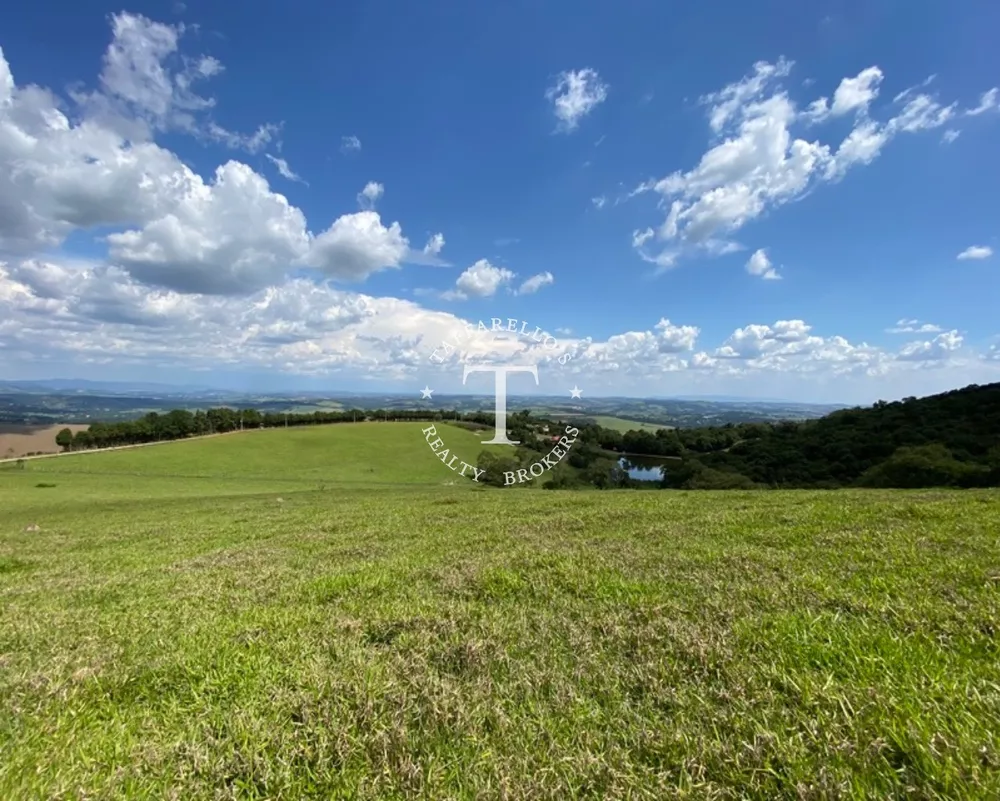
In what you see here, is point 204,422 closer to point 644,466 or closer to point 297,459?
point 297,459

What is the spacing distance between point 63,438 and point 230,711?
380ft

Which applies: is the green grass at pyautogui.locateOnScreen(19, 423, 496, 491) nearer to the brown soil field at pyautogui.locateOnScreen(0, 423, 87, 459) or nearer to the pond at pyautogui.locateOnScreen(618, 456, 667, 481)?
the brown soil field at pyautogui.locateOnScreen(0, 423, 87, 459)

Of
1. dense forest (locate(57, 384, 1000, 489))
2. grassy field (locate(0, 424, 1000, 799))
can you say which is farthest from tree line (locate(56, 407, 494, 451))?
grassy field (locate(0, 424, 1000, 799))

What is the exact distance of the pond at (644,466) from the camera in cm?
7794

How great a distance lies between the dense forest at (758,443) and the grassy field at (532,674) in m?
41.6

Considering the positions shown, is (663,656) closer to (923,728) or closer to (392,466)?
(923,728)

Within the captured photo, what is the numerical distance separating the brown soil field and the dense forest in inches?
112

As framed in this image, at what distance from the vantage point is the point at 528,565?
7.32 m

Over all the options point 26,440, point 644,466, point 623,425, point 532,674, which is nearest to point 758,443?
point 623,425

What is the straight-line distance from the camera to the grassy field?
8.65 ft

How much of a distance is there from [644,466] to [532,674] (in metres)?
82.0

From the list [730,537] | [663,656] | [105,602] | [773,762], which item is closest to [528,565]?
[663,656]

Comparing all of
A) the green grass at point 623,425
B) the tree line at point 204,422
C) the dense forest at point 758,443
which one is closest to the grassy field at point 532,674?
the dense forest at point 758,443

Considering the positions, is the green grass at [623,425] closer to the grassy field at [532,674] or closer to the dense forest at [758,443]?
the dense forest at [758,443]
